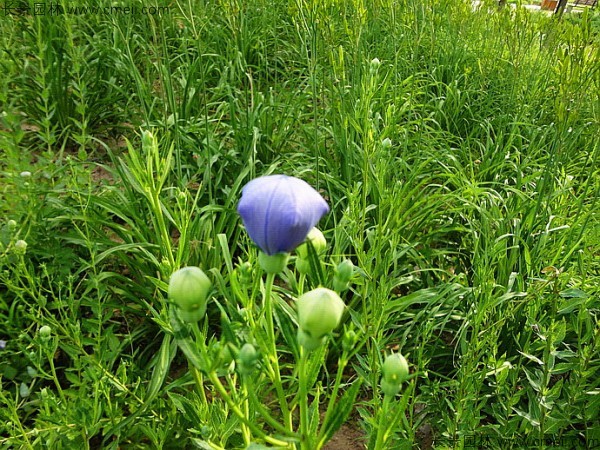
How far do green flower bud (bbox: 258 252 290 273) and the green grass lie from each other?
119mm

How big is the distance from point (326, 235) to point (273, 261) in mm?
1560

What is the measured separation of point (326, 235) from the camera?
2.35 meters

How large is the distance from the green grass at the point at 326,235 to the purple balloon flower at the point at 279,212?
16 cm

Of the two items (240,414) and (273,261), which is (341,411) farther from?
(273,261)

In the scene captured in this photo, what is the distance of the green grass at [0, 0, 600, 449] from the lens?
149 centimetres

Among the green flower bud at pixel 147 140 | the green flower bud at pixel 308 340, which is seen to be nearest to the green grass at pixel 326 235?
the green flower bud at pixel 147 140

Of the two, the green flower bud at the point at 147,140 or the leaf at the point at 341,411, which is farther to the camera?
the green flower bud at the point at 147,140

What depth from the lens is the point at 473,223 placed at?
2.24m

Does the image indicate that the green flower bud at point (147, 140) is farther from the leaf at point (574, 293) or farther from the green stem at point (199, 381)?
the leaf at point (574, 293)

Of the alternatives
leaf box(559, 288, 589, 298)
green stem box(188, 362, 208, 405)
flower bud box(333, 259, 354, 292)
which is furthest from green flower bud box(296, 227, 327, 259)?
leaf box(559, 288, 589, 298)

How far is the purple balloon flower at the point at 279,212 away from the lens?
0.74m

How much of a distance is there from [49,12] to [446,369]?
3.32 meters

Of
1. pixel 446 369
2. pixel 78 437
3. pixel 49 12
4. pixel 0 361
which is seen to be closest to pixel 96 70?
pixel 49 12

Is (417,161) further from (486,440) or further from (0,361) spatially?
(0,361)
